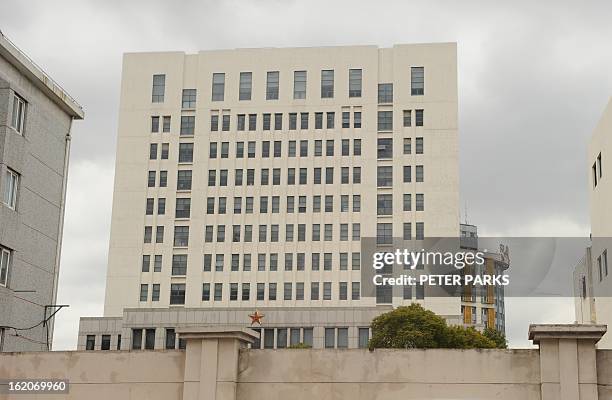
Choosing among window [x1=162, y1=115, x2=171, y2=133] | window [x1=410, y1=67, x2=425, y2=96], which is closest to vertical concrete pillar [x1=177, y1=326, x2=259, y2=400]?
window [x1=410, y1=67, x2=425, y2=96]

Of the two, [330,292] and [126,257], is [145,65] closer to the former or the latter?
[126,257]

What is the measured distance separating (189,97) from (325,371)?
84.6 m

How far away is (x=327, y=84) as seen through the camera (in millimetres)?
99875

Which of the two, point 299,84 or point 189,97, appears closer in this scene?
point 299,84

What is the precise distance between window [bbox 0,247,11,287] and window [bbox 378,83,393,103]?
70.1 meters

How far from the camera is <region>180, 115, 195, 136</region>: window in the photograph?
100500 millimetres

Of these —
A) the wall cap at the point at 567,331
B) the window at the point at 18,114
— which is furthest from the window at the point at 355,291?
the wall cap at the point at 567,331

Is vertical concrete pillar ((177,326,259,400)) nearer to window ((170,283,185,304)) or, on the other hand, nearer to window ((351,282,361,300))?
window ((351,282,361,300))

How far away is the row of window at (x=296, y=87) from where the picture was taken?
326ft

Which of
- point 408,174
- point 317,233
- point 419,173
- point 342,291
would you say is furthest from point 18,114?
point 419,173

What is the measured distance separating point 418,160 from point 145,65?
1260 inches

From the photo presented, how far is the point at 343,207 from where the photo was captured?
96.3 metres

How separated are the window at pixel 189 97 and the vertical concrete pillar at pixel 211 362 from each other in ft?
273

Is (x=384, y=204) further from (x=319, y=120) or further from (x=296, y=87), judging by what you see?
(x=296, y=87)
